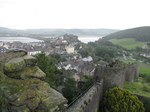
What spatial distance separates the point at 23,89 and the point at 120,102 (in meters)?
10.6

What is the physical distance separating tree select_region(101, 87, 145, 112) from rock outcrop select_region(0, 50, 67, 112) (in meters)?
8.72

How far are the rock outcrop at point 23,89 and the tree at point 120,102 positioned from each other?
8722 mm

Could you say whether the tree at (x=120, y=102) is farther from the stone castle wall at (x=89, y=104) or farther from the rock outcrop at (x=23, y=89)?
the rock outcrop at (x=23, y=89)

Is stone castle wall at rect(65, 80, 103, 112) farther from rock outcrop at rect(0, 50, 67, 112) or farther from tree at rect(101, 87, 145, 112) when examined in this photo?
rock outcrop at rect(0, 50, 67, 112)

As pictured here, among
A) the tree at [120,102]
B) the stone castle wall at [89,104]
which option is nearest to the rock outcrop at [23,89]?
the stone castle wall at [89,104]

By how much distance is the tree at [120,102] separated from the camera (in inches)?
479

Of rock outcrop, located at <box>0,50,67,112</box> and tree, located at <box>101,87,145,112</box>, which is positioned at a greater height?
rock outcrop, located at <box>0,50,67,112</box>

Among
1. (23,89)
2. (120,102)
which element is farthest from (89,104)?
(23,89)

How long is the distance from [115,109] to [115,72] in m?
4.27

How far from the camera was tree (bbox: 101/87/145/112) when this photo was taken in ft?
39.9

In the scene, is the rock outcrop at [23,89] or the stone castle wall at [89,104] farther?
the stone castle wall at [89,104]

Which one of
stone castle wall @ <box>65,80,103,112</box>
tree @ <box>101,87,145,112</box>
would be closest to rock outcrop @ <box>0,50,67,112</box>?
stone castle wall @ <box>65,80,103,112</box>

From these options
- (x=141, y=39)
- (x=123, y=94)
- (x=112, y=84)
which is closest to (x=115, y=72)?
(x=112, y=84)

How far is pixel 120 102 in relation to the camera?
12.6m
